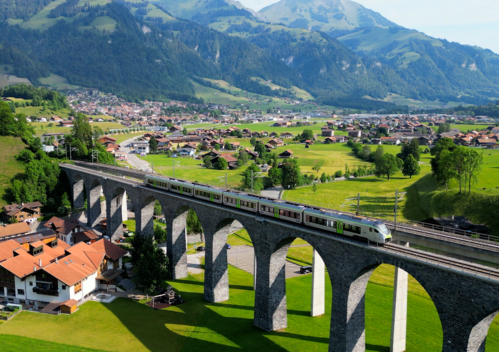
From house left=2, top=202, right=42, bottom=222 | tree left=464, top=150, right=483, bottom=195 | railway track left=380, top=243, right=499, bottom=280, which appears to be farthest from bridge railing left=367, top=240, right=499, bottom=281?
house left=2, top=202, right=42, bottom=222

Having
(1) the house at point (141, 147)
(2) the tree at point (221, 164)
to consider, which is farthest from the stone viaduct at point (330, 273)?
(1) the house at point (141, 147)

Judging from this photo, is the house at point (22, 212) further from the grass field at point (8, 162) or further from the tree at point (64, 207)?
the tree at point (64, 207)

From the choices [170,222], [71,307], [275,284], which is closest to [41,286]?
[71,307]

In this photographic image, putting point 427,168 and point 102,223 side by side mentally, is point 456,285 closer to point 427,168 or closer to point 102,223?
point 102,223

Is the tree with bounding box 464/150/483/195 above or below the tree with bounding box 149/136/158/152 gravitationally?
above

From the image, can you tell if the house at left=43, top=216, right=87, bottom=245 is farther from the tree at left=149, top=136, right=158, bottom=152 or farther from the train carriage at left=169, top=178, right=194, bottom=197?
the tree at left=149, top=136, right=158, bottom=152

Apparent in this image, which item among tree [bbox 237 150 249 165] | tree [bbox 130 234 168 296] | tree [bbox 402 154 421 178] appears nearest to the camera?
tree [bbox 130 234 168 296]
